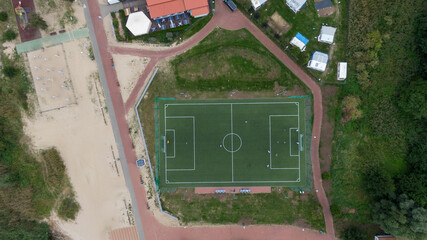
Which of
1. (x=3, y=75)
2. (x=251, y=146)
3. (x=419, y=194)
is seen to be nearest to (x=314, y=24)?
(x=251, y=146)

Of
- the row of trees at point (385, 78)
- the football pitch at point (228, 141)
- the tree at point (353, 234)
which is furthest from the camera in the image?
the football pitch at point (228, 141)

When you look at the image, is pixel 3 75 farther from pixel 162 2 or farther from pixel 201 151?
pixel 201 151

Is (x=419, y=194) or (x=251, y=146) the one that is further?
(x=251, y=146)

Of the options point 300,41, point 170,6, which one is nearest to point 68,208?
point 170,6

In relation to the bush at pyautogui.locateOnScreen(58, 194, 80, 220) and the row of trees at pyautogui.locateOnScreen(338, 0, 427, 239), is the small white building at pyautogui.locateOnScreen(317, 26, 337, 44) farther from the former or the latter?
the bush at pyautogui.locateOnScreen(58, 194, 80, 220)

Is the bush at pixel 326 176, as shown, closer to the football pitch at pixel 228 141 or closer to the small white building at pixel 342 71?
the football pitch at pixel 228 141

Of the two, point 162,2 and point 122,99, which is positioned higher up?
point 162,2

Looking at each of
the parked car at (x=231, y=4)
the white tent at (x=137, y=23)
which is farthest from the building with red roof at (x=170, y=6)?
the parked car at (x=231, y=4)
